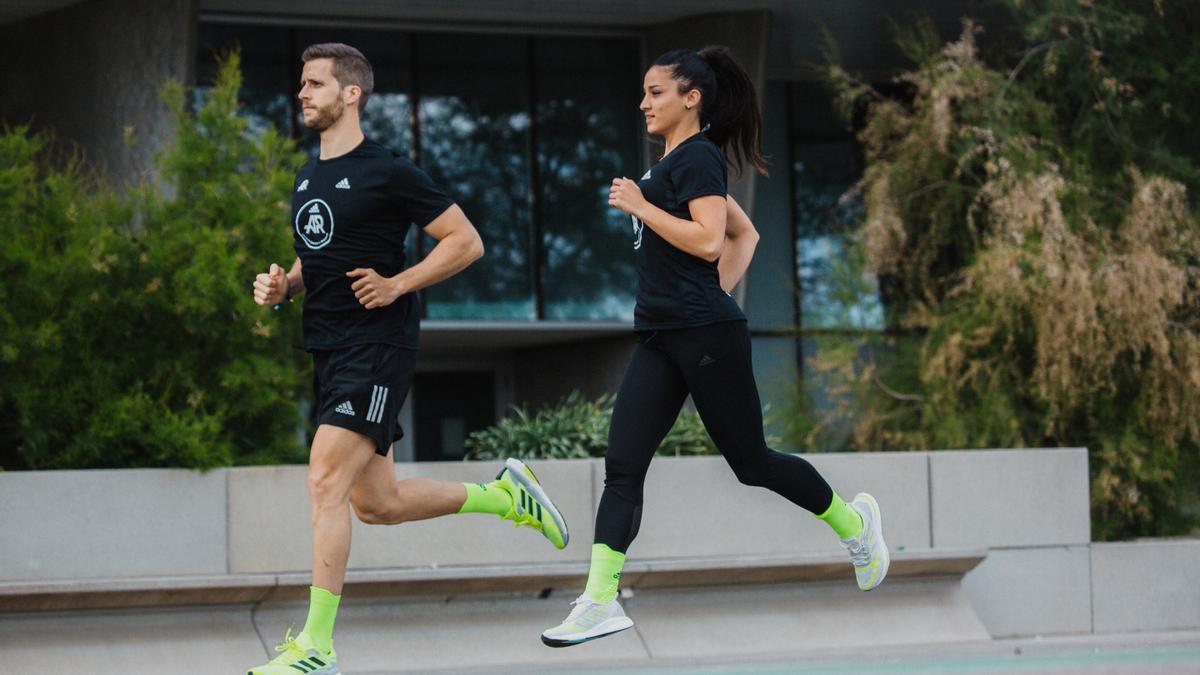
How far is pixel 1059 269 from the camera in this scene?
1067 centimetres

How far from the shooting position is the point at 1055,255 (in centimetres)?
1081

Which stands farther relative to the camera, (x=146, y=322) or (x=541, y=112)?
(x=541, y=112)

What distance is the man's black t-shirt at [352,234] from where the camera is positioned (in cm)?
513

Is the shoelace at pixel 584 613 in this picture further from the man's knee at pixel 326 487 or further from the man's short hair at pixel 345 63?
the man's short hair at pixel 345 63

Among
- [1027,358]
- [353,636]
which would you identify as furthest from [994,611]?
[353,636]

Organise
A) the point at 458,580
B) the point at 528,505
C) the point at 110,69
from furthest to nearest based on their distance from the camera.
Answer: the point at 110,69 < the point at 458,580 < the point at 528,505

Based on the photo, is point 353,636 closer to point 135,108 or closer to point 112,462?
point 112,462

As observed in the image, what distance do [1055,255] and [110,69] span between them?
28.7 ft

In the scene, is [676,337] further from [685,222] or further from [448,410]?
[448,410]

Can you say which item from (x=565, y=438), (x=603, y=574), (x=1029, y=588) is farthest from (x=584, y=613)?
(x=1029, y=588)

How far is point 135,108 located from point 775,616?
8149 mm

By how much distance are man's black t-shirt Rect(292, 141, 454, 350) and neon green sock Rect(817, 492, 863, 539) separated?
5.45 feet

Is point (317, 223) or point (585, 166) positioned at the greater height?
point (585, 166)

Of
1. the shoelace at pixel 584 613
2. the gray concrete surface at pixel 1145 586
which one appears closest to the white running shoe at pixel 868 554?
the shoelace at pixel 584 613
